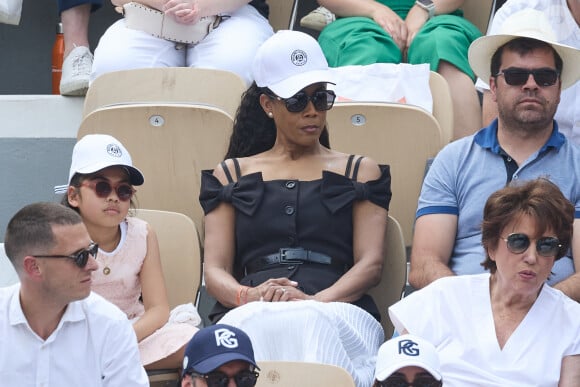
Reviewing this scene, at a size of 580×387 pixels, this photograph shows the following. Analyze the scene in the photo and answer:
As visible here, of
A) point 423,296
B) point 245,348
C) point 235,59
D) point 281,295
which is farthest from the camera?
point 235,59

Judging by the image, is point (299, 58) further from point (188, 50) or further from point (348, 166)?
point (188, 50)

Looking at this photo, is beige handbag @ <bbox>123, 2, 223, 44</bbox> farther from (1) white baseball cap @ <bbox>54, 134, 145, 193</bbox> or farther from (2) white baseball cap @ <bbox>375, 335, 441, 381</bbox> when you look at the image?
(2) white baseball cap @ <bbox>375, 335, 441, 381</bbox>

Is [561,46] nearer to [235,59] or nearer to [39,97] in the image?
[235,59]

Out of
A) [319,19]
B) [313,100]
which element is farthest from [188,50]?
[313,100]

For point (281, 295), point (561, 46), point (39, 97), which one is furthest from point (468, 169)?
point (39, 97)

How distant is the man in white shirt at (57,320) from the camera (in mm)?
3604

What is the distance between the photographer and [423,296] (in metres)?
3.89

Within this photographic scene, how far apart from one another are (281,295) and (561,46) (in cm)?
127

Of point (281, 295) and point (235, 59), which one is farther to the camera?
point (235, 59)

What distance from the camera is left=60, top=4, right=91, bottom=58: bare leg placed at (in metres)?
6.06

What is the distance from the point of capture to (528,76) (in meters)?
4.55

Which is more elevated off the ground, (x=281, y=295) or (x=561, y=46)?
(x=561, y=46)

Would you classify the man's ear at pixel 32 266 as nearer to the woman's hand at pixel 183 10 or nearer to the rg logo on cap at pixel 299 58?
the rg logo on cap at pixel 299 58

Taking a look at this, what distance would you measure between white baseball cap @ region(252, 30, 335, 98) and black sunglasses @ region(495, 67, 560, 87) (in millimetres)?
587
